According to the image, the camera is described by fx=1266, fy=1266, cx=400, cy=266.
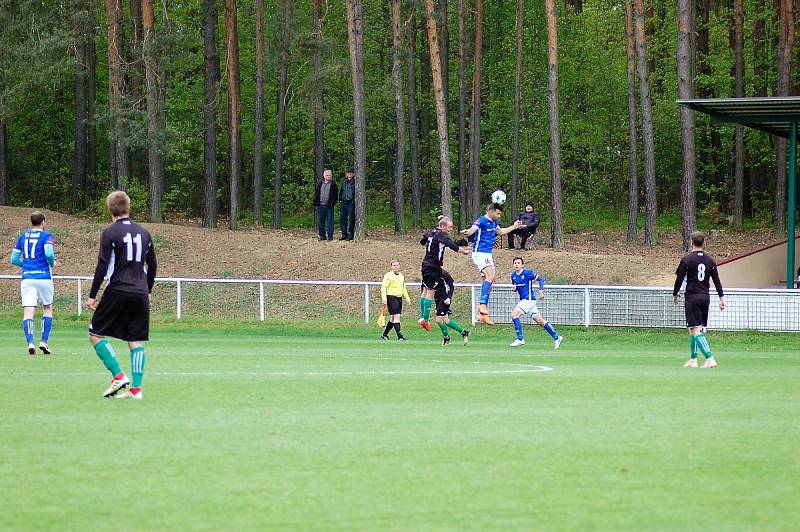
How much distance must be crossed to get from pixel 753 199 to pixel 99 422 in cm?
4966

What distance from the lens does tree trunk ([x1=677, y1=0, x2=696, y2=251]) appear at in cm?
3816

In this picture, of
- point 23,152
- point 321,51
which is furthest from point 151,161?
point 23,152

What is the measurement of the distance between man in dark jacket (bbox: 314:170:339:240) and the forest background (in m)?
5.86

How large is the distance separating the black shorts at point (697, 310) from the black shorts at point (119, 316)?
8477mm

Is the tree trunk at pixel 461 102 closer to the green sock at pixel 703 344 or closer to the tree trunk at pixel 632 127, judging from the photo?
the tree trunk at pixel 632 127

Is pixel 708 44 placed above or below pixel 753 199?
above

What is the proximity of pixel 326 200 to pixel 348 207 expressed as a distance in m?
1.77

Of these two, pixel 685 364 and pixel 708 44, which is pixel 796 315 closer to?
pixel 685 364

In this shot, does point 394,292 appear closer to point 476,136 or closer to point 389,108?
point 476,136

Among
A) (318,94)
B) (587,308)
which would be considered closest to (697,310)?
(587,308)

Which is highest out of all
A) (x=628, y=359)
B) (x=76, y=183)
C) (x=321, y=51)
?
(x=321, y=51)

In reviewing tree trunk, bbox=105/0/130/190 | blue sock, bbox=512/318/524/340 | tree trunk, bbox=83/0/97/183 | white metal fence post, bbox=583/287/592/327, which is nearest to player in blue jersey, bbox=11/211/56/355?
blue sock, bbox=512/318/524/340

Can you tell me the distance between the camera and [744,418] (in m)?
11.0

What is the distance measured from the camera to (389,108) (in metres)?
58.8
